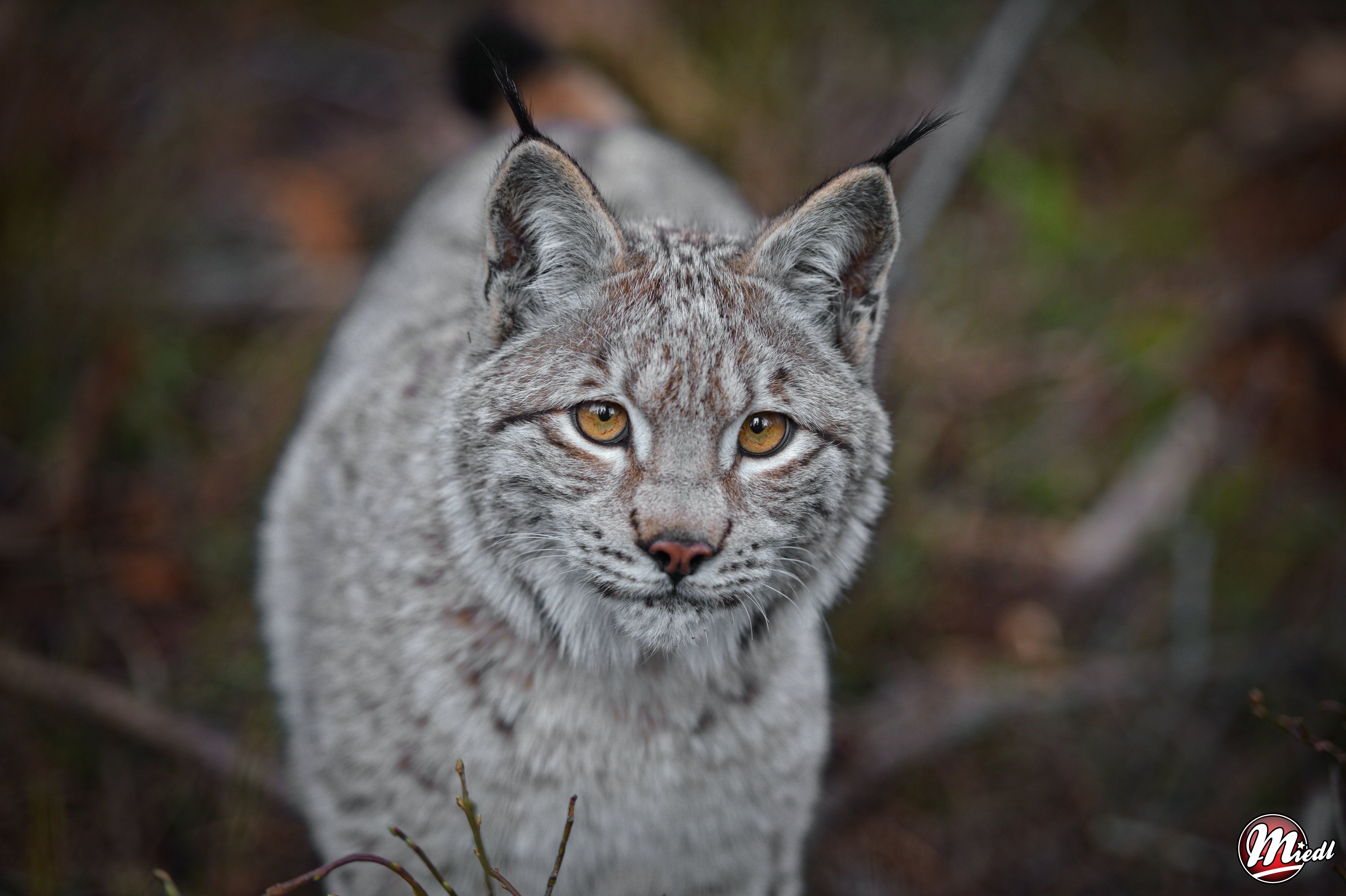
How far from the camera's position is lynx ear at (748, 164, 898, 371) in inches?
95.8

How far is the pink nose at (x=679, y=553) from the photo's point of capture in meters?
2.09

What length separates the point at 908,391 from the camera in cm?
508

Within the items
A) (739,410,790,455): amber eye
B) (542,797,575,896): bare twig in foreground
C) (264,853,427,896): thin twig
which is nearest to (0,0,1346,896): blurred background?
(739,410,790,455): amber eye

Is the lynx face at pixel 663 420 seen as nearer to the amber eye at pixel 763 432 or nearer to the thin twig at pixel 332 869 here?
the amber eye at pixel 763 432

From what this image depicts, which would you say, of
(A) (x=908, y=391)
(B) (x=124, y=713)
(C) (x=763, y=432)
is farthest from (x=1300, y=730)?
(B) (x=124, y=713)

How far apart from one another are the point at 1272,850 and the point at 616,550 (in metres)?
2.24

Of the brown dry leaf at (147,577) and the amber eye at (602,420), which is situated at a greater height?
the amber eye at (602,420)

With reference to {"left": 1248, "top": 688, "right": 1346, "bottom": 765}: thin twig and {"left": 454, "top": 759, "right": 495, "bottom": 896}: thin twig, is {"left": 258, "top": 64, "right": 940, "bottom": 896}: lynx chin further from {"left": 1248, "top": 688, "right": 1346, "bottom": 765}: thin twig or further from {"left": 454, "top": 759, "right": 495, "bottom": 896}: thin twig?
{"left": 1248, "top": 688, "right": 1346, "bottom": 765}: thin twig

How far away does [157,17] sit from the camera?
209 inches

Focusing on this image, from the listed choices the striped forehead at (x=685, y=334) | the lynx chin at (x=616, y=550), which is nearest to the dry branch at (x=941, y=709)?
the lynx chin at (x=616, y=550)

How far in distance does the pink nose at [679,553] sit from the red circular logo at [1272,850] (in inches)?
78.9

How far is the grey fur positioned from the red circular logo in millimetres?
1318

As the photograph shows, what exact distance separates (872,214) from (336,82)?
17.9ft

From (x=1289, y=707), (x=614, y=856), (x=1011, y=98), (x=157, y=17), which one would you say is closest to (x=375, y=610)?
(x=614, y=856)
